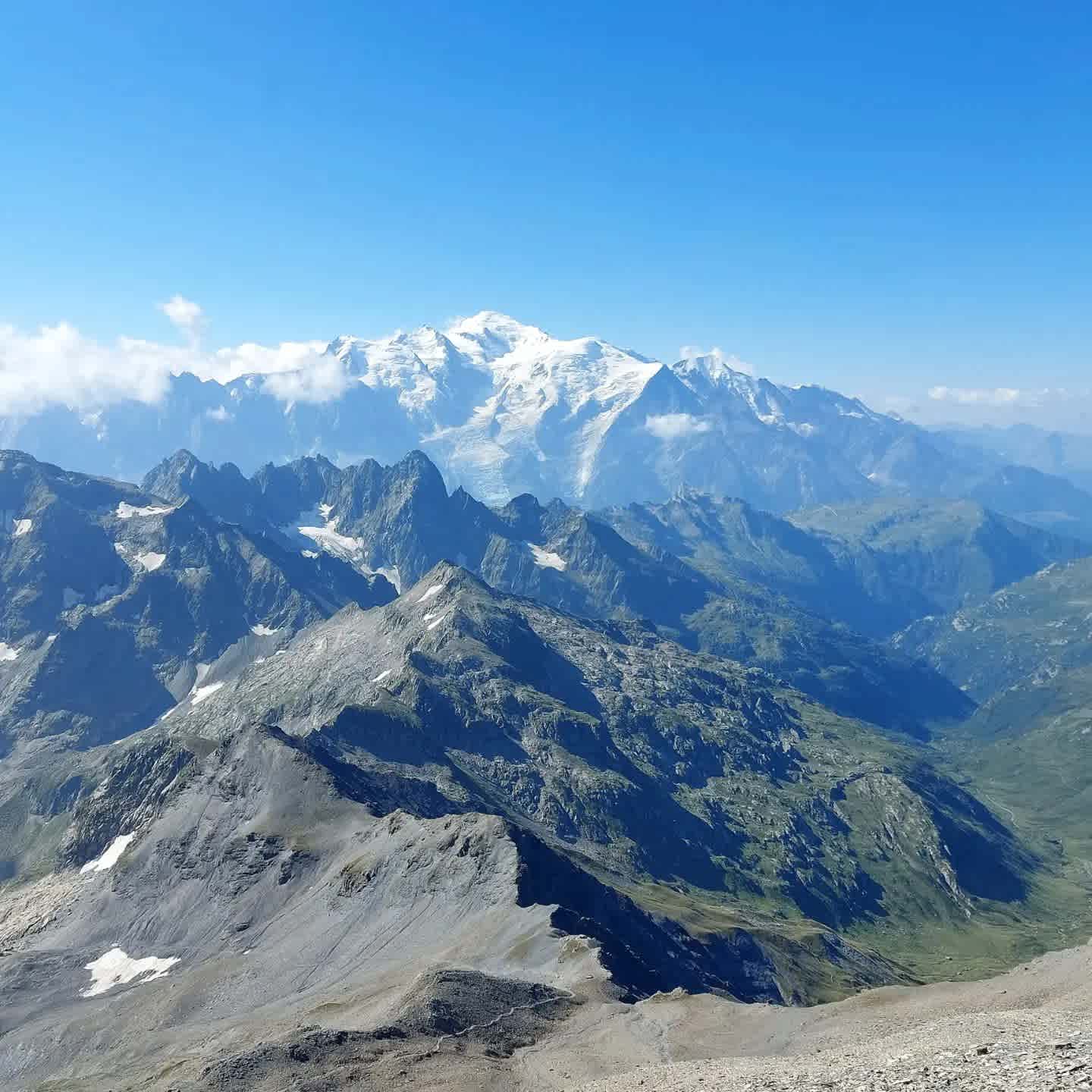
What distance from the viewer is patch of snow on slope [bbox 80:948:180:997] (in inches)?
6806

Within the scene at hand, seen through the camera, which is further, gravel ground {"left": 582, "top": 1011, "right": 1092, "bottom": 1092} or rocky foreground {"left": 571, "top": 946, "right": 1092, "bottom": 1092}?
rocky foreground {"left": 571, "top": 946, "right": 1092, "bottom": 1092}

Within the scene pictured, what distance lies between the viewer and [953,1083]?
5972cm

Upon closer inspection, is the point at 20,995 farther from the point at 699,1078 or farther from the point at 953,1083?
the point at 953,1083

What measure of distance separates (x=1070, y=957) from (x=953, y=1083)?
48.6 metres

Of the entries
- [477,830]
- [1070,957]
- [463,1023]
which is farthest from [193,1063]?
[1070,957]

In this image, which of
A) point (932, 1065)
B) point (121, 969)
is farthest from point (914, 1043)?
point (121, 969)

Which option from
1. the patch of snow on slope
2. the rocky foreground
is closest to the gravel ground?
the rocky foreground

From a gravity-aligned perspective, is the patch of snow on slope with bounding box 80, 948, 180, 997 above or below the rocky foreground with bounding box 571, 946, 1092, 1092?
below

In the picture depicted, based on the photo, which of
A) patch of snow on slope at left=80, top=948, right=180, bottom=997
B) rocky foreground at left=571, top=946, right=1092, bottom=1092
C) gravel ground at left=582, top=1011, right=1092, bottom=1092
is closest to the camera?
gravel ground at left=582, top=1011, right=1092, bottom=1092

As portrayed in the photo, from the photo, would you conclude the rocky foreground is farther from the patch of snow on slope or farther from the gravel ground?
the patch of snow on slope

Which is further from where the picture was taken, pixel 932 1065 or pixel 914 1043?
pixel 914 1043

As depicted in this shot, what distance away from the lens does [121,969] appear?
17962cm

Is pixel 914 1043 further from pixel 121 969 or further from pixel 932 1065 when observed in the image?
pixel 121 969

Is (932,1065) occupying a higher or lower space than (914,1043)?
higher
